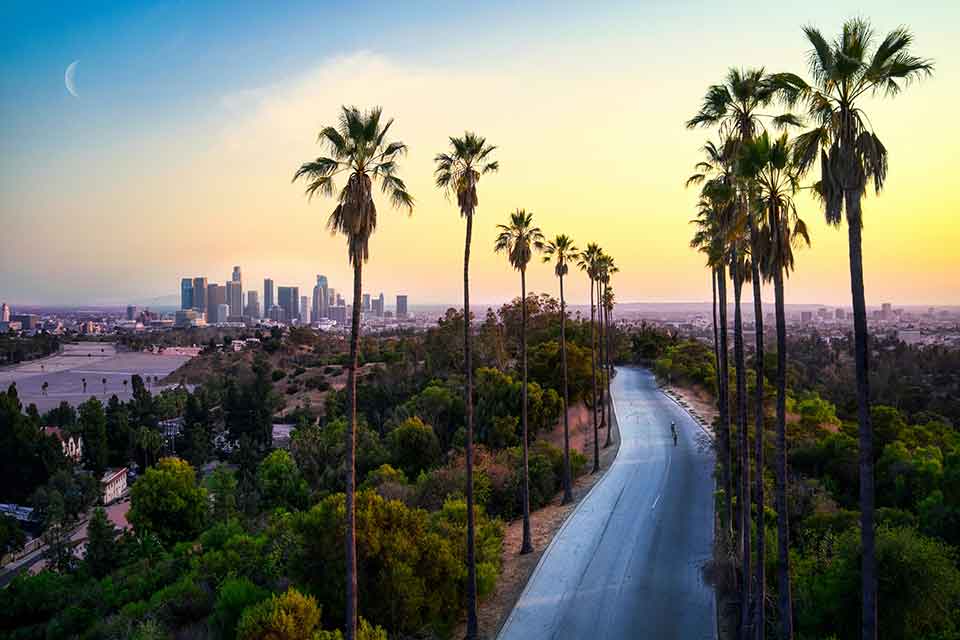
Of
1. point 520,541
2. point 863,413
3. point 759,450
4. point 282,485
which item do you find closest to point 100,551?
point 282,485

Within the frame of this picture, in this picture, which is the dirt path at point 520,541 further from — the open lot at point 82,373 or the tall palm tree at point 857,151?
the open lot at point 82,373

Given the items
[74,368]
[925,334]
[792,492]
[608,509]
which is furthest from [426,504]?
[74,368]

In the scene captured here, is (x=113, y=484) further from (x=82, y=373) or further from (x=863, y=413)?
(x=82, y=373)

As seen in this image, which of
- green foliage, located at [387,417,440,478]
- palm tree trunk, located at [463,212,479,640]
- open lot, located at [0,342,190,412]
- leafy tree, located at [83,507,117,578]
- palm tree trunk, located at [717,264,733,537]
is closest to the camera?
palm tree trunk, located at [463,212,479,640]

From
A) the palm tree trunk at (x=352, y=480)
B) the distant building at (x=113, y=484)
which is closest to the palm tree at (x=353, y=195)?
the palm tree trunk at (x=352, y=480)

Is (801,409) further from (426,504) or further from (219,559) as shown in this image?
(219,559)

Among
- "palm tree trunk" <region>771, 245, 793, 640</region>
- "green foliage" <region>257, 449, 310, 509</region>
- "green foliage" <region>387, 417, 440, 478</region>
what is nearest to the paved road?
"palm tree trunk" <region>771, 245, 793, 640</region>

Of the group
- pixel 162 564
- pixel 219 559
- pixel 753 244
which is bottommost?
pixel 162 564

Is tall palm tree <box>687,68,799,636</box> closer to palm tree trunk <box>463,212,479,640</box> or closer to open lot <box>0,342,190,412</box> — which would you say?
palm tree trunk <box>463,212,479,640</box>
